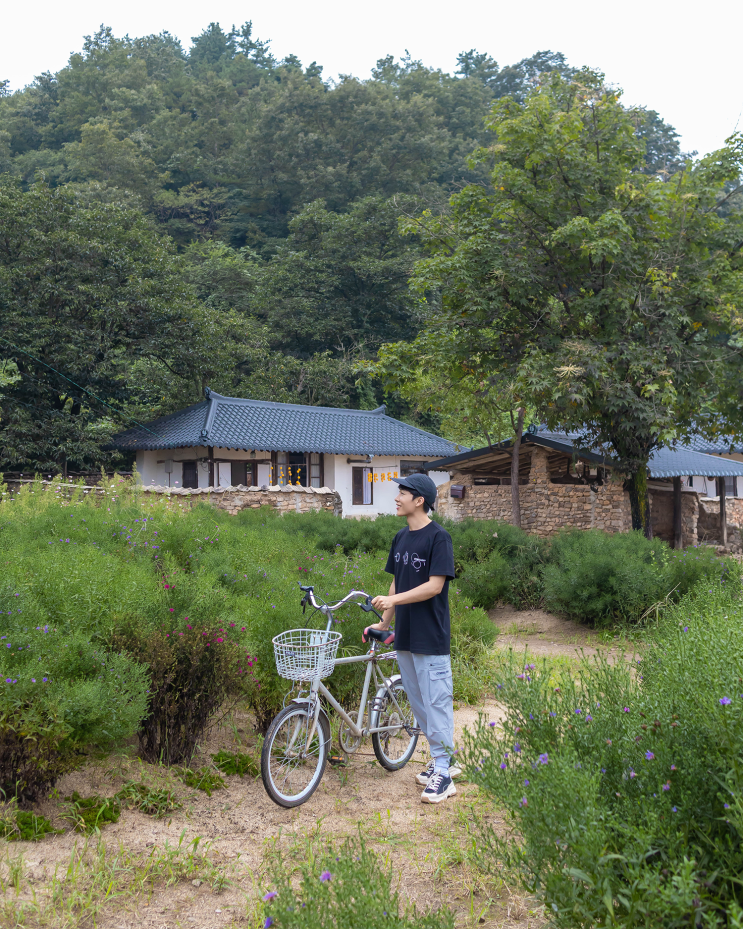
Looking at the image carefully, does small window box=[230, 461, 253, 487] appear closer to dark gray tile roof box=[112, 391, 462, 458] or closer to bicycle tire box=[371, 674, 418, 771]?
dark gray tile roof box=[112, 391, 462, 458]

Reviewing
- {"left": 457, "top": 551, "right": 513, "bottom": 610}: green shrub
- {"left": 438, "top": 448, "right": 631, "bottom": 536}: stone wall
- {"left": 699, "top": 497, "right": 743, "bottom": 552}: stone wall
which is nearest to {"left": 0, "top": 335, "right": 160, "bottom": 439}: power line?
{"left": 438, "top": 448, "right": 631, "bottom": 536}: stone wall

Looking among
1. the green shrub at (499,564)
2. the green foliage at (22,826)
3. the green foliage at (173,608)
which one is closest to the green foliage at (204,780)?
the green foliage at (173,608)

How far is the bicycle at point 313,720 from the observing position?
3830mm

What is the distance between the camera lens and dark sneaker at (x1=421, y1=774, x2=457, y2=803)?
159 inches

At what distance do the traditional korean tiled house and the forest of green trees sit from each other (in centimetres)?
168

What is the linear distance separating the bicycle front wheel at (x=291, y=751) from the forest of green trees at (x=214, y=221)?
1311 centimetres

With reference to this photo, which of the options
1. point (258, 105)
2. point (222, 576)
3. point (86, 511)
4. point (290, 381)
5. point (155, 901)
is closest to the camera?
point (155, 901)

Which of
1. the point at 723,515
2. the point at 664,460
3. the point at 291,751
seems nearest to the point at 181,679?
the point at 291,751

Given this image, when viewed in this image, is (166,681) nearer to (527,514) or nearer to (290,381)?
(527,514)

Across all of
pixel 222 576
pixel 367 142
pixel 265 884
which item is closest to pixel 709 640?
pixel 265 884

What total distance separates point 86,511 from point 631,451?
34.7 ft

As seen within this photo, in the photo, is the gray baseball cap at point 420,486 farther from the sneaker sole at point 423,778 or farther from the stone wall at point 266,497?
the stone wall at point 266,497

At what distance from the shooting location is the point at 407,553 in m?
4.08

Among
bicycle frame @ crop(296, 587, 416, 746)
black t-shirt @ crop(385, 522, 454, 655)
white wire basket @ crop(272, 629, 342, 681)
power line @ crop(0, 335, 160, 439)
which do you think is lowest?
bicycle frame @ crop(296, 587, 416, 746)
